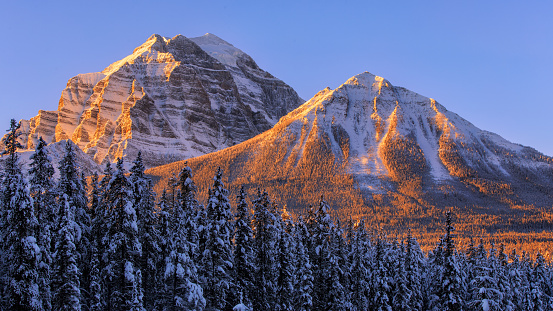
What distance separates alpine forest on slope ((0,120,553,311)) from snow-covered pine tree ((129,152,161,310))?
0.32 ft

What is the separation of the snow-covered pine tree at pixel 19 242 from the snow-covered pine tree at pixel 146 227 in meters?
8.29

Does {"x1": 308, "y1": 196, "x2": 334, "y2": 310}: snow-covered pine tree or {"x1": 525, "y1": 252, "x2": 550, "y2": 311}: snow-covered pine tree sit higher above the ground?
{"x1": 308, "y1": 196, "x2": 334, "y2": 310}: snow-covered pine tree

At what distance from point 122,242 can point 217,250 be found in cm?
798

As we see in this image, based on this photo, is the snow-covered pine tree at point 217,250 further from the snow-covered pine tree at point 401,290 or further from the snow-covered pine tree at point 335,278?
the snow-covered pine tree at point 401,290

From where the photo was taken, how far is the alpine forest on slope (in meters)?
35.0

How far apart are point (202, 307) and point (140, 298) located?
4.96 metres

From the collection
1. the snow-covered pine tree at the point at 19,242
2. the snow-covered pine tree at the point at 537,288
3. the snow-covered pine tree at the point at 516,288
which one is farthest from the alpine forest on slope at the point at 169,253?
the snow-covered pine tree at the point at 537,288

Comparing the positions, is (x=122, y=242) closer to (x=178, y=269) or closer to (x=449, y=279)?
(x=178, y=269)

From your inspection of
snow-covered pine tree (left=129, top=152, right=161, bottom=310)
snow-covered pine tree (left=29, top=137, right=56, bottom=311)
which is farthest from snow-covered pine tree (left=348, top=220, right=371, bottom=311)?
snow-covered pine tree (left=29, top=137, right=56, bottom=311)

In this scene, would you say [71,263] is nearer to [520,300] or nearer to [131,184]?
[131,184]

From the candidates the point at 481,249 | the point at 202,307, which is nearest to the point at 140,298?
the point at 202,307

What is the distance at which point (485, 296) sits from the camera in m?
53.5

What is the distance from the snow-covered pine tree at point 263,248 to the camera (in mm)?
47781

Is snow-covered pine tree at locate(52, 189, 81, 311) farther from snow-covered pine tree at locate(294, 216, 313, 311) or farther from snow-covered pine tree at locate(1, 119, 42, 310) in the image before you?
snow-covered pine tree at locate(294, 216, 313, 311)
